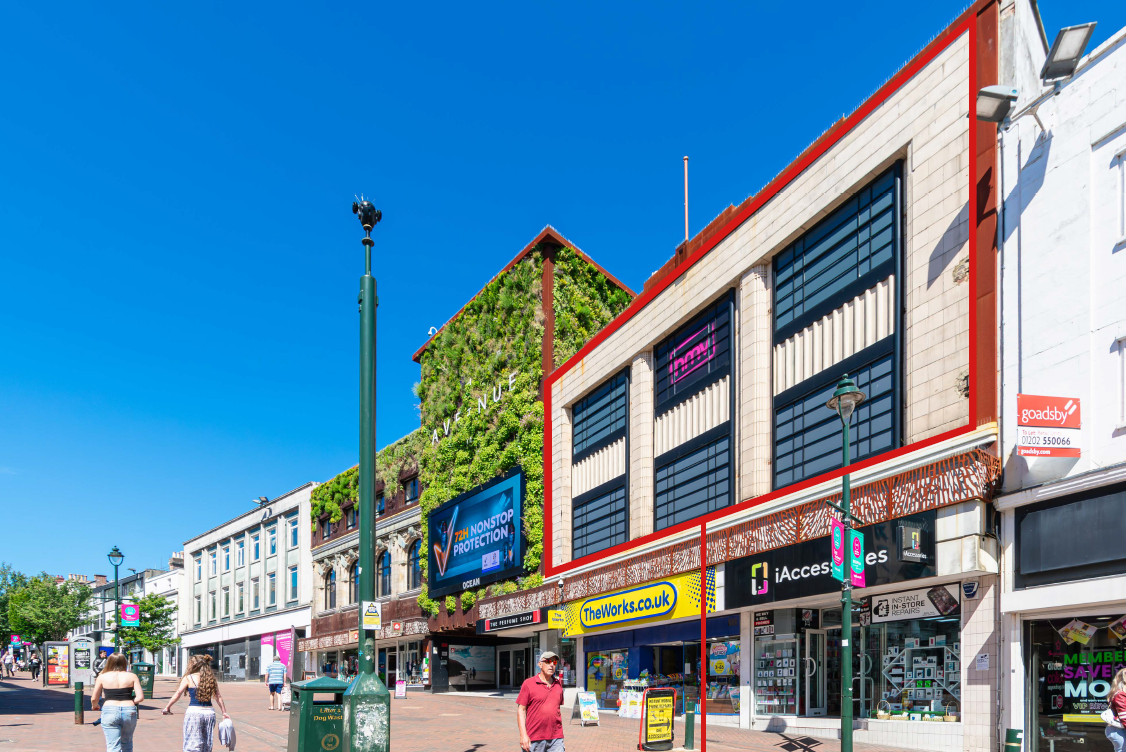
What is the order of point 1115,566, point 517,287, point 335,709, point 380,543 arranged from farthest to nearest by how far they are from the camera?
point 380,543 < point 517,287 < point 1115,566 < point 335,709

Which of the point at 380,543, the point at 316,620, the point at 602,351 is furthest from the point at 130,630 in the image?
the point at 602,351

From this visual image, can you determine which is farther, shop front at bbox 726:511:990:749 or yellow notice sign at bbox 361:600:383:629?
shop front at bbox 726:511:990:749

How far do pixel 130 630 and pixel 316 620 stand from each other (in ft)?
31.9

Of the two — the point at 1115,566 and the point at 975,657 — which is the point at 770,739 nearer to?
the point at 975,657

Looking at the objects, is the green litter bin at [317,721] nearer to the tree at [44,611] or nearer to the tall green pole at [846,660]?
the tall green pole at [846,660]

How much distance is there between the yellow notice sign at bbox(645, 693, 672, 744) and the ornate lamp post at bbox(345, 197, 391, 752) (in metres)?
6.03

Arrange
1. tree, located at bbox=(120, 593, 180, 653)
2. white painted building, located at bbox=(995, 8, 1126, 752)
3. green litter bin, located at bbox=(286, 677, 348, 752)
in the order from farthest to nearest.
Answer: tree, located at bbox=(120, 593, 180, 653), white painted building, located at bbox=(995, 8, 1126, 752), green litter bin, located at bbox=(286, 677, 348, 752)

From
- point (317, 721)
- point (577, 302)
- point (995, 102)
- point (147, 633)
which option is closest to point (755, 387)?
point (995, 102)

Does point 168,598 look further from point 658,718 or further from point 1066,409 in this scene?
point 1066,409

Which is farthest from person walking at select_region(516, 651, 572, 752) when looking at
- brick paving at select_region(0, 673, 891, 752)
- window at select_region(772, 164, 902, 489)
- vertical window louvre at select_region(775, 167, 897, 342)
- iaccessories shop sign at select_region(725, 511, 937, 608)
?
vertical window louvre at select_region(775, 167, 897, 342)

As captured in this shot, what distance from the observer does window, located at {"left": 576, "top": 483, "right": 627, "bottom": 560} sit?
31.7 m

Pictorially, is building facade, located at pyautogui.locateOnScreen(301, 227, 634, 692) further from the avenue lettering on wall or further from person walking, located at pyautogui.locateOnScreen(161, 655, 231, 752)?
person walking, located at pyautogui.locateOnScreen(161, 655, 231, 752)

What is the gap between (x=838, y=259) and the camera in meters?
21.7

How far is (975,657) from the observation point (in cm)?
1673
